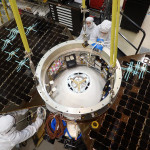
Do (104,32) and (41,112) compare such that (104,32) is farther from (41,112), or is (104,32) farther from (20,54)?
(41,112)

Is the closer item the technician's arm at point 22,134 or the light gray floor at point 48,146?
the technician's arm at point 22,134

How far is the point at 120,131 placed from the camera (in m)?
2.11

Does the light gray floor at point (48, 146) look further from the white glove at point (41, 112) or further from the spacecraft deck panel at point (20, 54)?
the spacecraft deck panel at point (20, 54)

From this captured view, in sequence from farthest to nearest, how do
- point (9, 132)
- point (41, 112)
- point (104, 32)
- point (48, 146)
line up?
point (104, 32), point (48, 146), point (41, 112), point (9, 132)

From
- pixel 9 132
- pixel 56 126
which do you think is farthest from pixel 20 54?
pixel 56 126

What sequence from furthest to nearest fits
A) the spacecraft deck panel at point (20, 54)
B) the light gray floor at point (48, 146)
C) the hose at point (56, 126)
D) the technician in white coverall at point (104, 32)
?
1. the technician in white coverall at point (104, 32)
2. the light gray floor at point (48, 146)
3. the spacecraft deck panel at point (20, 54)
4. the hose at point (56, 126)

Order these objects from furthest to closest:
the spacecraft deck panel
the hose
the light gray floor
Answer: the light gray floor < the spacecraft deck panel < the hose

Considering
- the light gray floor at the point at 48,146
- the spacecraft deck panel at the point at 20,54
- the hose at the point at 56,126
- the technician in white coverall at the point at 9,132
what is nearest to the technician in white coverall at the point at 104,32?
the spacecraft deck panel at the point at 20,54

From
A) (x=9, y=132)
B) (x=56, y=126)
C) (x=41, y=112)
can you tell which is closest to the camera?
(x=56, y=126)

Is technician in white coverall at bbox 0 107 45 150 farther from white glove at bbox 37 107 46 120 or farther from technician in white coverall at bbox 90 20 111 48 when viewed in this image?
technician in white coverall at bbox 90 20 111 48

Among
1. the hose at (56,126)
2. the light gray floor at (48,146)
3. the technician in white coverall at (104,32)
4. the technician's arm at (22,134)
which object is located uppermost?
the technician in white coverall at (104,32)

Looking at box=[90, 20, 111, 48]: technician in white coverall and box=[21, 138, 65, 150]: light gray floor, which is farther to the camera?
box=[90, 20, 111, 48]: technician in white coverall

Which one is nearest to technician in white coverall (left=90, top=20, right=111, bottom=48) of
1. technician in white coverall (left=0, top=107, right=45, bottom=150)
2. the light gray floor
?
technician in white coverall (left=0, top=107, right=45, bottom=150)

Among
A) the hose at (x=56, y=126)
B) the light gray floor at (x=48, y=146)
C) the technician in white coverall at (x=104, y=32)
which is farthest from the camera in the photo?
the technician in white coverall at (x=104, y=32)
